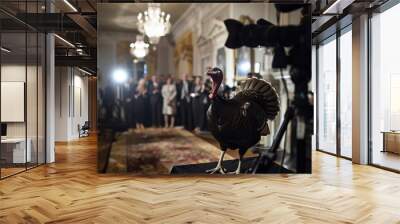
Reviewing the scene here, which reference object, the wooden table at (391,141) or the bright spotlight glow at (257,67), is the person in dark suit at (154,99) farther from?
the wooden table at (391,141)

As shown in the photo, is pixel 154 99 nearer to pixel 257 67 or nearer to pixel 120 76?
pixel 120 76

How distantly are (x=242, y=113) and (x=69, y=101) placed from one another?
4.17 meters

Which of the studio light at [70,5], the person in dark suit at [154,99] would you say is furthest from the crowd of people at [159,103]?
the studio light at [70,5]

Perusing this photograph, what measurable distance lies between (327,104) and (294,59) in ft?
13.4

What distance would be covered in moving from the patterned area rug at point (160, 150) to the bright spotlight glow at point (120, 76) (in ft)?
2.55

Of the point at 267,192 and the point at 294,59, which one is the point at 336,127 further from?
the point at 267,192

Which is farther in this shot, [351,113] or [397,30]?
[351,113]

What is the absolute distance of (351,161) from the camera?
750 centimetres

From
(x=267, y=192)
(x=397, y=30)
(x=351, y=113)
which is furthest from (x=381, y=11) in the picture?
(x=267, y=192)

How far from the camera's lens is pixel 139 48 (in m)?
5.52

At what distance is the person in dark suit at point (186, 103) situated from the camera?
18.3 ft

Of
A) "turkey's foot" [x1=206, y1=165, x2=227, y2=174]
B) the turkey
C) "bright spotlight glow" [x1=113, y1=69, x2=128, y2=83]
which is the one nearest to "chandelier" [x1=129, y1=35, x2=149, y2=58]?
"bright spotlight glow" [x1=113, y1=69, x2=128, y2=83]

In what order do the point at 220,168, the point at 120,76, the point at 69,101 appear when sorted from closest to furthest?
the point at 120,76 < the point at 220,168 < the point at 69,101

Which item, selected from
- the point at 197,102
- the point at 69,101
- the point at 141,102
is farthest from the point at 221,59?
the point at 69,101
